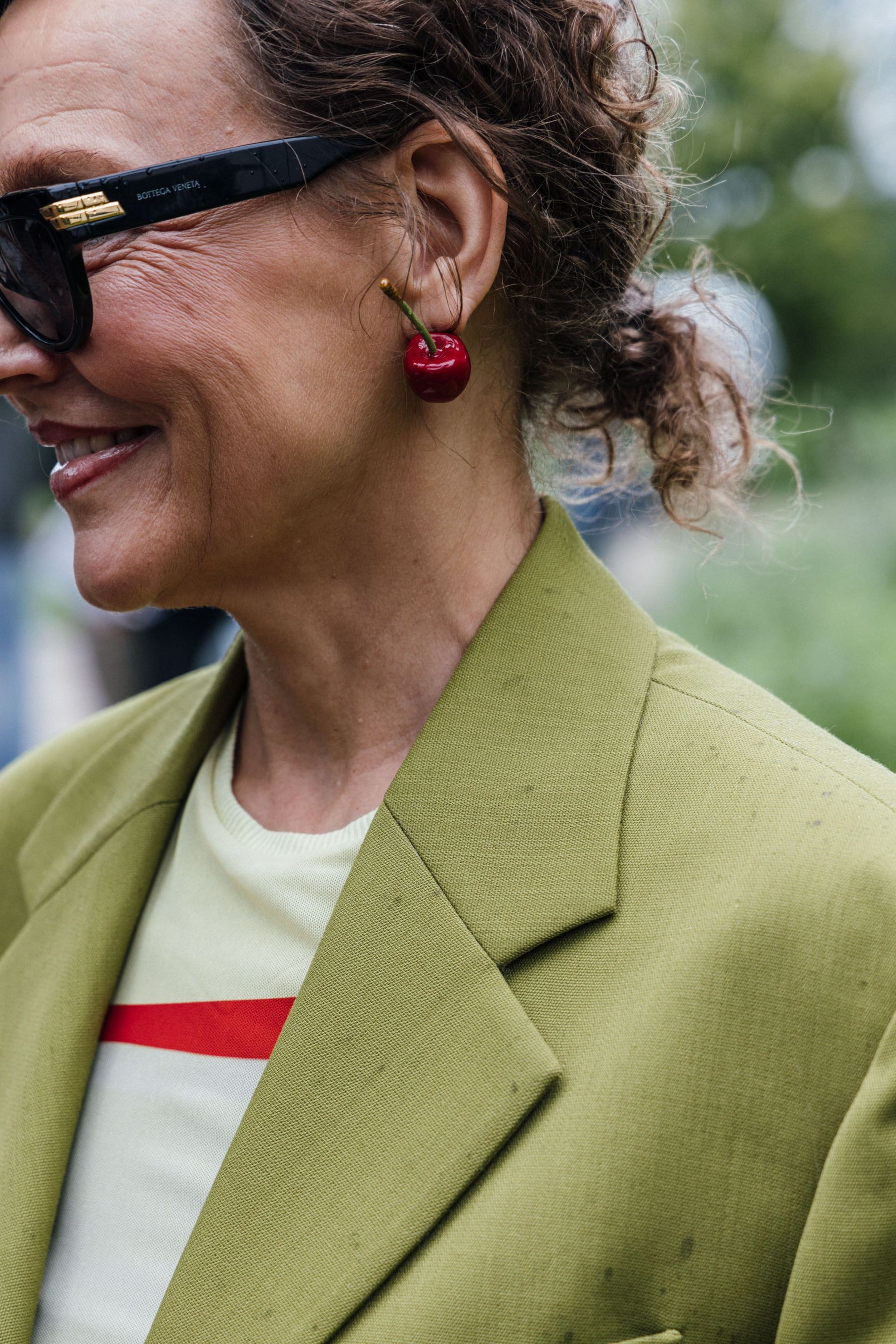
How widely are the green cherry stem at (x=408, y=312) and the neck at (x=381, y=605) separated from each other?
0.15 m

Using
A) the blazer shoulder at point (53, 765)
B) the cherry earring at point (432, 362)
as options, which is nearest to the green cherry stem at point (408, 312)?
the cherry earring at point (432, 362)

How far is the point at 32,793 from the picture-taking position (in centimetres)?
233

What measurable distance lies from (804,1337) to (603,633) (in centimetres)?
84

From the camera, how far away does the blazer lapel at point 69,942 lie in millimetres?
1659

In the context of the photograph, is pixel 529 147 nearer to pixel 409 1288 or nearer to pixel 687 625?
pixel 409 1288

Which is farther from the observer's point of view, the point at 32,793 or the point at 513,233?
the point at 32,793

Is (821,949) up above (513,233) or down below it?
below

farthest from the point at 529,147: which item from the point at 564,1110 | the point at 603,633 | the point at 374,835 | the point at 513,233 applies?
the point at 564,1110

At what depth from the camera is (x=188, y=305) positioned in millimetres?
1582

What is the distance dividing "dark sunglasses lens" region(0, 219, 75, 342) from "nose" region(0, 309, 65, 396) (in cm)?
3

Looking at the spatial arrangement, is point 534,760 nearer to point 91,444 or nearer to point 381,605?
point 381,605

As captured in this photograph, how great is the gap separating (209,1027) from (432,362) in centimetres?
90

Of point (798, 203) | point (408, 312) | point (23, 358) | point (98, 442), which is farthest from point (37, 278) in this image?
point (798, 203)

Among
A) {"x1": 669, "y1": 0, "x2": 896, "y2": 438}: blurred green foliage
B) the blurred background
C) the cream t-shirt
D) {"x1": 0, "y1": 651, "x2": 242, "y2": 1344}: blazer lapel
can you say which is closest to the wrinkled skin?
the cream t-shirt
